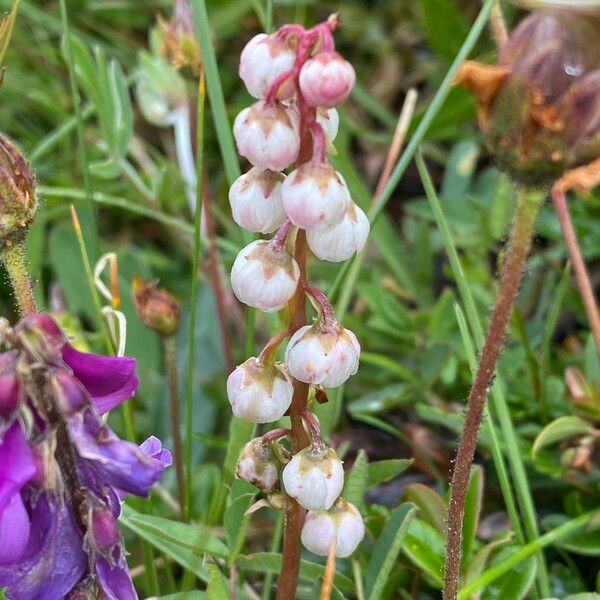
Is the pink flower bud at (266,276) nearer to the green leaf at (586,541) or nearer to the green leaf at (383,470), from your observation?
the green leaf at (383,470)

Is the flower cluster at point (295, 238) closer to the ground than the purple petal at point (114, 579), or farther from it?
farther from it

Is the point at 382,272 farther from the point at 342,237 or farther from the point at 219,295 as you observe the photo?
the point at 342,237

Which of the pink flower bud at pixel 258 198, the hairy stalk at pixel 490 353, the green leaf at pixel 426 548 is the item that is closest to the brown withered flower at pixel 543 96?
the hairy stalk at pixel 490 353

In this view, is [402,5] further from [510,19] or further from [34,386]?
[34,386]

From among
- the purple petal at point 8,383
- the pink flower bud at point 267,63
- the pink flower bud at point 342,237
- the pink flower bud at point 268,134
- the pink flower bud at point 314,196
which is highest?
the pink flower bud at point 267,63

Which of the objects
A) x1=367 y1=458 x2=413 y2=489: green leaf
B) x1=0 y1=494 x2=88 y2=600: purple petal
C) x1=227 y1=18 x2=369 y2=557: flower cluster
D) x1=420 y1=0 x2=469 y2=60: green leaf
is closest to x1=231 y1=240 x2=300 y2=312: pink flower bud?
x1=227 y1=18 x2=369 y2=557: flower cluster
